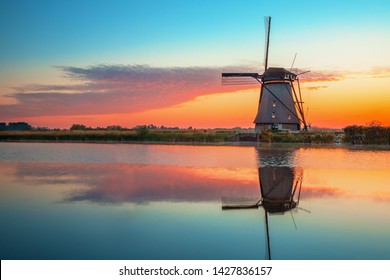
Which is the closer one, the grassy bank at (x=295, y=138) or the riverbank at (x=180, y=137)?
the grassy bank at (x=295, y=138)

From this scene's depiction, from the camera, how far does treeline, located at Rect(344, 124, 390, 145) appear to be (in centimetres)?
3266

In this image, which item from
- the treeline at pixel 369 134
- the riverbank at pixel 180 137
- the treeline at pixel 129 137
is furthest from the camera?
the treeline at pixel 129 137

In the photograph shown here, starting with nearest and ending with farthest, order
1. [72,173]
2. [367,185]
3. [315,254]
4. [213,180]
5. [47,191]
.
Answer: [315,254], [47,191], [367,185], [213,180], [72,173]

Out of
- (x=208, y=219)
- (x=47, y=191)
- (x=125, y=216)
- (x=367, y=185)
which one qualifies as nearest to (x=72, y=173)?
(x=47, y=191)

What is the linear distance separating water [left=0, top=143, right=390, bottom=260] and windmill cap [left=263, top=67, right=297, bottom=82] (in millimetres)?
22823

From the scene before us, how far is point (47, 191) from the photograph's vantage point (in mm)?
10102

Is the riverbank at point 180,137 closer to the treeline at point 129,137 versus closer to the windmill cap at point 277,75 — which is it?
the treeline at point 129,137

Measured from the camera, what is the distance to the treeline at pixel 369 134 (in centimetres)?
3266

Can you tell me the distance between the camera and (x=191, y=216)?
7484 millimetres

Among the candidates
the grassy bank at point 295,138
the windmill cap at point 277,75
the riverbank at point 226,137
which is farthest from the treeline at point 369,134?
the windmill cap at point 277,75

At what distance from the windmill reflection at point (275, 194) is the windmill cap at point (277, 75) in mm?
22224

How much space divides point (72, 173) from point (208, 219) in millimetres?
7844
